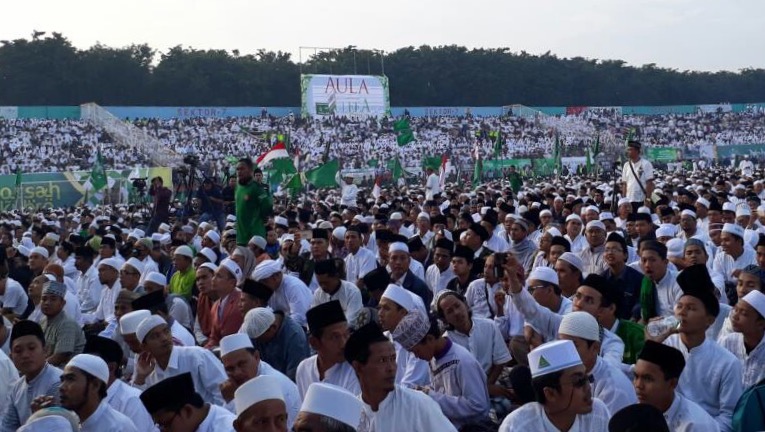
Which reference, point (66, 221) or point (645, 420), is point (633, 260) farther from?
point (66, 221)

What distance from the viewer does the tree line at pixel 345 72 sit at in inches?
1973

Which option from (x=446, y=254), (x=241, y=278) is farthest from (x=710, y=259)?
(x=241, y=278)

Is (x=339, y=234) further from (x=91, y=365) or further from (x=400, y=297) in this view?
(x=91, y=365)

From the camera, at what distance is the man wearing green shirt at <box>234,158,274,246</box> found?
8773mm

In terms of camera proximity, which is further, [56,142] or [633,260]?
[56,142]

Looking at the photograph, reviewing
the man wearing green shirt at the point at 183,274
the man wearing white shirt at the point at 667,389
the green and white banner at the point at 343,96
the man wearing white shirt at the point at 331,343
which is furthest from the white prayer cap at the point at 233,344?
the green and white banner at the point at 343,96

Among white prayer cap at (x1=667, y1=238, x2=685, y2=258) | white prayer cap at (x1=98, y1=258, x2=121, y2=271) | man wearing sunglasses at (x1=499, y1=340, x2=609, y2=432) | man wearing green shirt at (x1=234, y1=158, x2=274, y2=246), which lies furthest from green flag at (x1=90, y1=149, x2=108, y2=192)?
man wearing sunglasses at (x1=499, y1=340, x2=609, y2=432)

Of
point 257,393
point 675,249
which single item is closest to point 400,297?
point 257,393

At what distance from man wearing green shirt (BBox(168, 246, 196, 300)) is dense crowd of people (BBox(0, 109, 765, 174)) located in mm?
18585

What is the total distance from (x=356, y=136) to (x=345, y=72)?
19.4 metres

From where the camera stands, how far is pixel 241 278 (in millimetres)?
7684

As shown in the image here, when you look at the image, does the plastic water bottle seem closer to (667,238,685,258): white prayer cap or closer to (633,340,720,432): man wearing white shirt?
(633,340,720,432): man wearing white shirt

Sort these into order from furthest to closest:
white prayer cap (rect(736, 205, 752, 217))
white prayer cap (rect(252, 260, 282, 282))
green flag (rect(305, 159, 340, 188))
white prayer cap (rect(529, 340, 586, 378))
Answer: green flag (rect(305, 159, 340, 188)), white prayer cap (rect(736, 205, 752, 217)), white prayer cap (rect(252, 260, 282, 282)), white prayer cap (rect(529, 340, 586, 378))

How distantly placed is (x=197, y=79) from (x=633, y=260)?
4988cm
